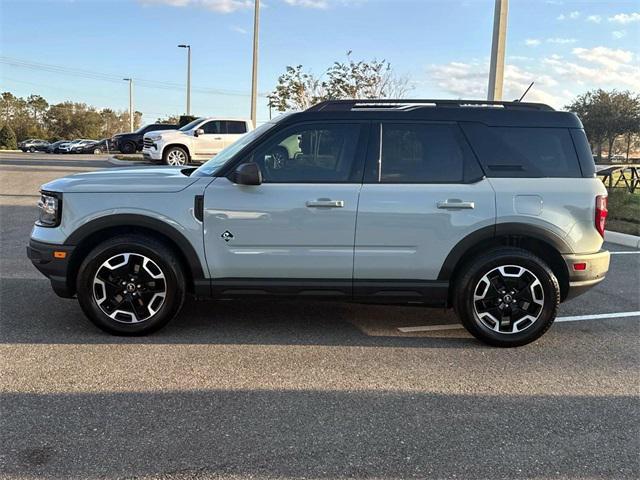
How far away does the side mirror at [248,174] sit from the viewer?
169 inches

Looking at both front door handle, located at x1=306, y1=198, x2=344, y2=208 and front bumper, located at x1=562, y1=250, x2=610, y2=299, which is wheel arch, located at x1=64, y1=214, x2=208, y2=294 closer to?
front door handle, located at x1=306, y1=198, x2=344, y2=208

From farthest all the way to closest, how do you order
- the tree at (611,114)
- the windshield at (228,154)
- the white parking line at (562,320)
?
1. the tree at (611,114)
2. the white parking line at (562,320)
3. the windshield at (228,154)

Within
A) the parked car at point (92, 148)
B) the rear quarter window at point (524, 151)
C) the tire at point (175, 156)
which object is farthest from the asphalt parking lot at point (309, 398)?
the parked car at point (92, 148)

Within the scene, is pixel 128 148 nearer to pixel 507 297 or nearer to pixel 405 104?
pixel 405 104

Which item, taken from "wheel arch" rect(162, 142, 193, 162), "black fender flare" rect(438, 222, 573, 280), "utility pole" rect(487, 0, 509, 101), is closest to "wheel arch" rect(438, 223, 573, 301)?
"black fender flare" rect(438, 222, 573, 280)

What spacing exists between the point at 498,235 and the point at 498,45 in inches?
272

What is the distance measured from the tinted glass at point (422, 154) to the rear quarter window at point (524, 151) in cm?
14

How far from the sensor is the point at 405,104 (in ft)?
15.5

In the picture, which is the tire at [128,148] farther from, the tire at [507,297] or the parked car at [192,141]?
the tire at [507,297]

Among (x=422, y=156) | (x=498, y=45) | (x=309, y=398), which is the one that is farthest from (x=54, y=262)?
(x=498, y=45)

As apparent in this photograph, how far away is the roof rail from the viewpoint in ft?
15.2

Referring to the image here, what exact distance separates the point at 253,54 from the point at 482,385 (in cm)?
1930

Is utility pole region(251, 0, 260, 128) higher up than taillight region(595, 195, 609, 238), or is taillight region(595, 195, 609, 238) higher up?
utility pole region(251, 0, 260, 128)

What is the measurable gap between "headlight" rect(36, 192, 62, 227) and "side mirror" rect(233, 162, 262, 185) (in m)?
1.48
